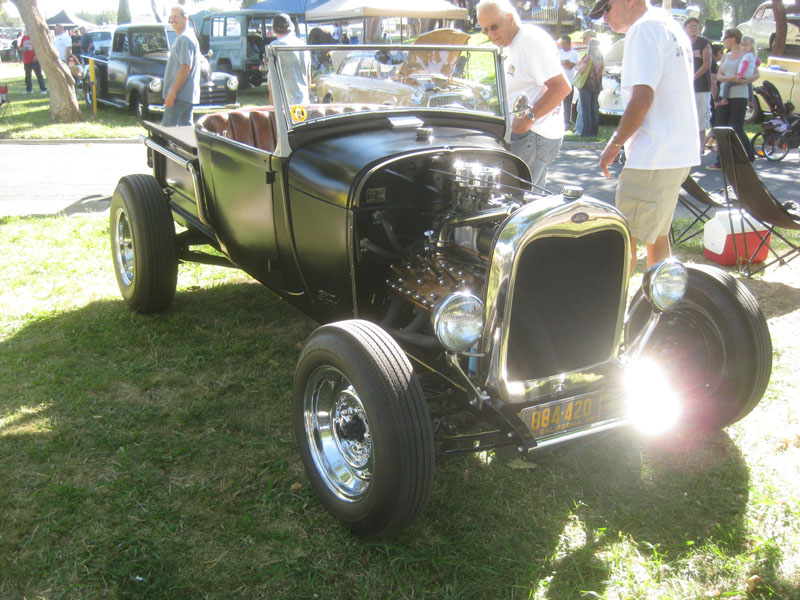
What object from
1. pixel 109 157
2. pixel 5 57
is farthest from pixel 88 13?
pixel 109 157

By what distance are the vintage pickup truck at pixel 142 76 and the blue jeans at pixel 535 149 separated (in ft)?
28.6

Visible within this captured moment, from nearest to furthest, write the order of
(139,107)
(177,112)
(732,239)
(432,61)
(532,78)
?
(432,61) → (532,78) → (732,239) → (177,112) → (139,107)

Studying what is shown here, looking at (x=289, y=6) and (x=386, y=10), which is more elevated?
(x=289, y=6)

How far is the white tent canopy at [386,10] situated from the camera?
539 inches

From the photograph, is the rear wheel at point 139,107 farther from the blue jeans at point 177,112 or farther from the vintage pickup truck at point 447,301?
the vintage pickup truck at point 447,301

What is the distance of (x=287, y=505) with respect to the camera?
265 centimetres

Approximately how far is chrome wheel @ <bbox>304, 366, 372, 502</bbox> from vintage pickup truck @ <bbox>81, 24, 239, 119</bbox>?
1029 cm

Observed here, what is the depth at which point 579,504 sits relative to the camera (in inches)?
105

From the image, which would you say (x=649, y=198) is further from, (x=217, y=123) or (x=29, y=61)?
(x=29, y=61)

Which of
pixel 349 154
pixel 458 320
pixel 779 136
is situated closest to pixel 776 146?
pixel 779 136

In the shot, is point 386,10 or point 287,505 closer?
point 287,505

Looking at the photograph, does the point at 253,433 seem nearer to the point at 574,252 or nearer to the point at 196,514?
the point at 196,514

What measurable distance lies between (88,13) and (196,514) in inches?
3996

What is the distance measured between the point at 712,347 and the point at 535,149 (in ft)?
6.50
